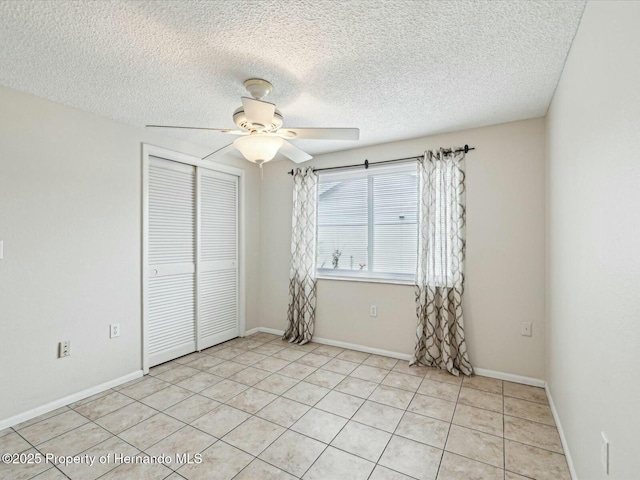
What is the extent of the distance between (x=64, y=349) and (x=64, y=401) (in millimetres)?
405

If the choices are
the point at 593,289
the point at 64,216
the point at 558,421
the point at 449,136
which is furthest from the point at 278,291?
the point at 593,289

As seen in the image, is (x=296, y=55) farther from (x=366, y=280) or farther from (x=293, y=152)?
(x=366, y=280)

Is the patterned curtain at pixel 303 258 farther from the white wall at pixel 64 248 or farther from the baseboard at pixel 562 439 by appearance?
the baseboard at pixel 562 439

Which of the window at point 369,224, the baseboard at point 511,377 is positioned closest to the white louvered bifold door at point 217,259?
the window at point 369,224

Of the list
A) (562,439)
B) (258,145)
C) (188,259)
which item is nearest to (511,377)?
(562,439)

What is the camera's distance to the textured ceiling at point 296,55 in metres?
1.50

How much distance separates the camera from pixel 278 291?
4.32 m

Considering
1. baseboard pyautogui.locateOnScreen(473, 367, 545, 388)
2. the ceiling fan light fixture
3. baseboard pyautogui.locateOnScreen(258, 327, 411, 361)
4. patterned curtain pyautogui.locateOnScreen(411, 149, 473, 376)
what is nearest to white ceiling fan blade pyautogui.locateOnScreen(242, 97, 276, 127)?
the ceiling fan light fixture

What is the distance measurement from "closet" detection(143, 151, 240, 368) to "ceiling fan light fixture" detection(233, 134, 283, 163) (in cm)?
150

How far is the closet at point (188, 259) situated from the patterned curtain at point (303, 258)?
791 mm

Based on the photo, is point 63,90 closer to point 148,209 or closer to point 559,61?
point 148,209

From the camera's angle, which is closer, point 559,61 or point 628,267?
point 628,267

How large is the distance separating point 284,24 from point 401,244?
8.24 feet

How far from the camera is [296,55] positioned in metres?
1.85
